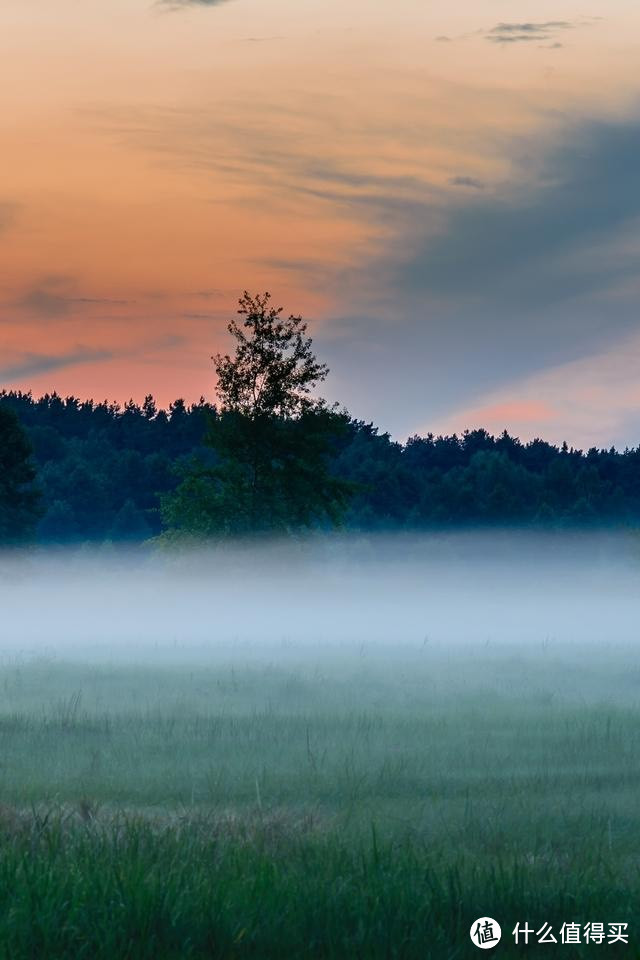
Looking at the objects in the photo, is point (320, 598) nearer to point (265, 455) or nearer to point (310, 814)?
point (265, 455)

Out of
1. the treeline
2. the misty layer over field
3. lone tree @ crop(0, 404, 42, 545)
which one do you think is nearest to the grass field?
the misty layer over field

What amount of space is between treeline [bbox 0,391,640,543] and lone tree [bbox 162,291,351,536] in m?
53.4

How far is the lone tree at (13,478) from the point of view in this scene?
7031cm

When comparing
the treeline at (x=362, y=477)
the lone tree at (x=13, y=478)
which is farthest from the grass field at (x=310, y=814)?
the treeline at (x=362, y=477)

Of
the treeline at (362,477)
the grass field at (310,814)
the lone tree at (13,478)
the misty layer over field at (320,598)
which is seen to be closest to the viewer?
the grass field at (310,814)

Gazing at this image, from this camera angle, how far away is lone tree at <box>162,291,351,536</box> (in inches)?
1929

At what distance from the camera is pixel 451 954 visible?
24.3 ft

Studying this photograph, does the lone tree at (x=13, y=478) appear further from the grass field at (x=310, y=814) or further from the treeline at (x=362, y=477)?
the grass field at (x=310, y=814)

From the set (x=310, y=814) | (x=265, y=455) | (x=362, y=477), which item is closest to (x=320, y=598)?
(x=265, y=455)

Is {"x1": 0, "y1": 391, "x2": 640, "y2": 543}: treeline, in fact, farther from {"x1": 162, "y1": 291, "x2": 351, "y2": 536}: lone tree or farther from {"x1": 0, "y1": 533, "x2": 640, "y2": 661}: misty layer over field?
{"x1": 162, "y1": 291, "x2": 351, "y2": 536}: lone tree

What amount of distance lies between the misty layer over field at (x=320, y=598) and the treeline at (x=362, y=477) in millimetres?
5378

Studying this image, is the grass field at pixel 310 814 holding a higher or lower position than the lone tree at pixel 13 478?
lower

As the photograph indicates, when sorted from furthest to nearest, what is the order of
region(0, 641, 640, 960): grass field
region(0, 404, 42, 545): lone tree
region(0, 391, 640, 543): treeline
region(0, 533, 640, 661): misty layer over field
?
1. region(0, 391, 640, 543): treeline
2. region(0, 404, 42, 545): lone tree
3. region(0, 533, 640, 661): misty layer over field
4. region(0, 641, 640, 960): grass field

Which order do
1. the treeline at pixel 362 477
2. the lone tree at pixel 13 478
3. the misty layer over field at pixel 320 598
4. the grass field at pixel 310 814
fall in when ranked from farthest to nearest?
the treeline at pixel 362 477, the lone tree at pixel 13 478, the misty layer over field at pixel 320 598, the grass field at pixel 310 814
